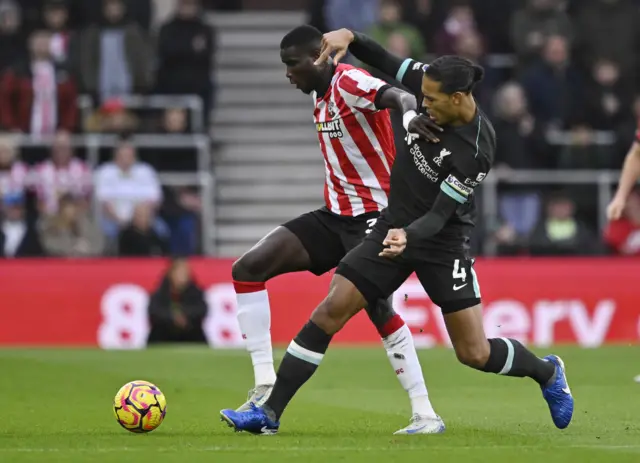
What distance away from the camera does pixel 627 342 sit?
18109 millimetres

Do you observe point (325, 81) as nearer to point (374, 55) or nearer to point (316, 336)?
point (374, 55)

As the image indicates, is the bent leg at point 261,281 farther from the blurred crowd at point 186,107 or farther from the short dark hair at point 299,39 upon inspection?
the blurred crowd at point 186,107

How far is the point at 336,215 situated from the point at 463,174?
1455 mm

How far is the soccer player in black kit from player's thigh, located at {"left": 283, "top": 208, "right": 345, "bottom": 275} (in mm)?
782

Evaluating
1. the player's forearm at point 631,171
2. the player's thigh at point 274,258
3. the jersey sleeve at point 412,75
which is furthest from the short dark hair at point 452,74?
the player's forearm at point 631,171

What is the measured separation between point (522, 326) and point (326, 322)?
9673 millimetres

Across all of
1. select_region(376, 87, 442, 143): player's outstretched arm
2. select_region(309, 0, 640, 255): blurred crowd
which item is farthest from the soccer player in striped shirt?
select_region(309, 0, 640, 255): blurred crowd

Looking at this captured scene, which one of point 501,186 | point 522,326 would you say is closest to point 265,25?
point 501,186

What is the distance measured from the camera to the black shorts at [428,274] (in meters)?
8.61

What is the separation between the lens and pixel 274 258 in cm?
957

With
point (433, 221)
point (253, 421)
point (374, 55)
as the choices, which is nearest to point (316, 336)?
point (253, 421)

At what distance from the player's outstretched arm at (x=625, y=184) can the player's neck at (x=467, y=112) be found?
3337 millimetres

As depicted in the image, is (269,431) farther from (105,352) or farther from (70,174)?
(70,174)

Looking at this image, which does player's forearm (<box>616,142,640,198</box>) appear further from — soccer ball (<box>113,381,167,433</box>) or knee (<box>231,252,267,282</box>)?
soccer ball (<box>113,381,167,433</box>)
